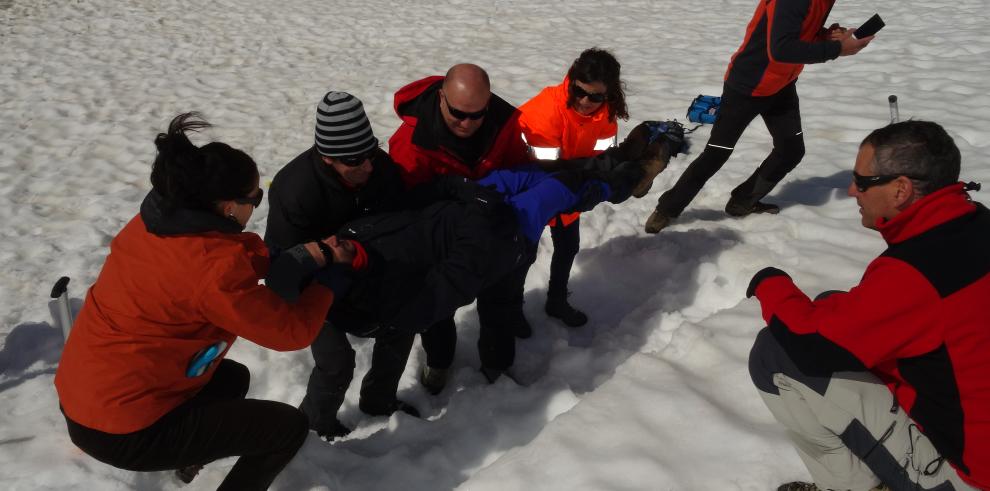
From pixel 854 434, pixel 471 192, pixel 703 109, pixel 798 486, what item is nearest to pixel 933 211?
pixel 854 434

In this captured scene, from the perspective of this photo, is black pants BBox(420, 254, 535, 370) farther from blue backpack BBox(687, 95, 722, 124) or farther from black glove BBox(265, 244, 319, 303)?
blue backpack BBox(687, 95, 722, 124)

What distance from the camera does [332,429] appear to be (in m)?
3.55

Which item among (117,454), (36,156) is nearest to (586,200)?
(117,454)

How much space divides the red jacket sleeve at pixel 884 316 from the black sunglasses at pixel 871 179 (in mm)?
→ 327

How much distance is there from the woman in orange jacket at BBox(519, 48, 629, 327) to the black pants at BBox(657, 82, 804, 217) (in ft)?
3.97

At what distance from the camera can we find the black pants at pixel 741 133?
4.70 meters

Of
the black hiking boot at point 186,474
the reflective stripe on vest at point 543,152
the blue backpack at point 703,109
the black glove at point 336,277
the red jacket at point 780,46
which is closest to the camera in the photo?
the black glove at point 336,277

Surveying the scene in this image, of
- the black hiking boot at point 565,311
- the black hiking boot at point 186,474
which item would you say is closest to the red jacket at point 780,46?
the black hiking boot at point 565,311

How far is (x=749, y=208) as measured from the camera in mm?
5348

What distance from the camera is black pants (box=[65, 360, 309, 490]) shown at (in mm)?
2361

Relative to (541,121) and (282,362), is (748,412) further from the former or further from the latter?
(282,362)

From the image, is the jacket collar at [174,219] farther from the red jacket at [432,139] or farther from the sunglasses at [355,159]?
the red jacket at [432,139]

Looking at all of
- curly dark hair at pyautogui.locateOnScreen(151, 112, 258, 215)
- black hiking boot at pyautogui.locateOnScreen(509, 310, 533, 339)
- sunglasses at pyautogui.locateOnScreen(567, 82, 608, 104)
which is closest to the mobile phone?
sunglasses at pyautogui.locateOnScreen(567, 82, 608, 104)

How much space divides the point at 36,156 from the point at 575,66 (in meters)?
5.87
